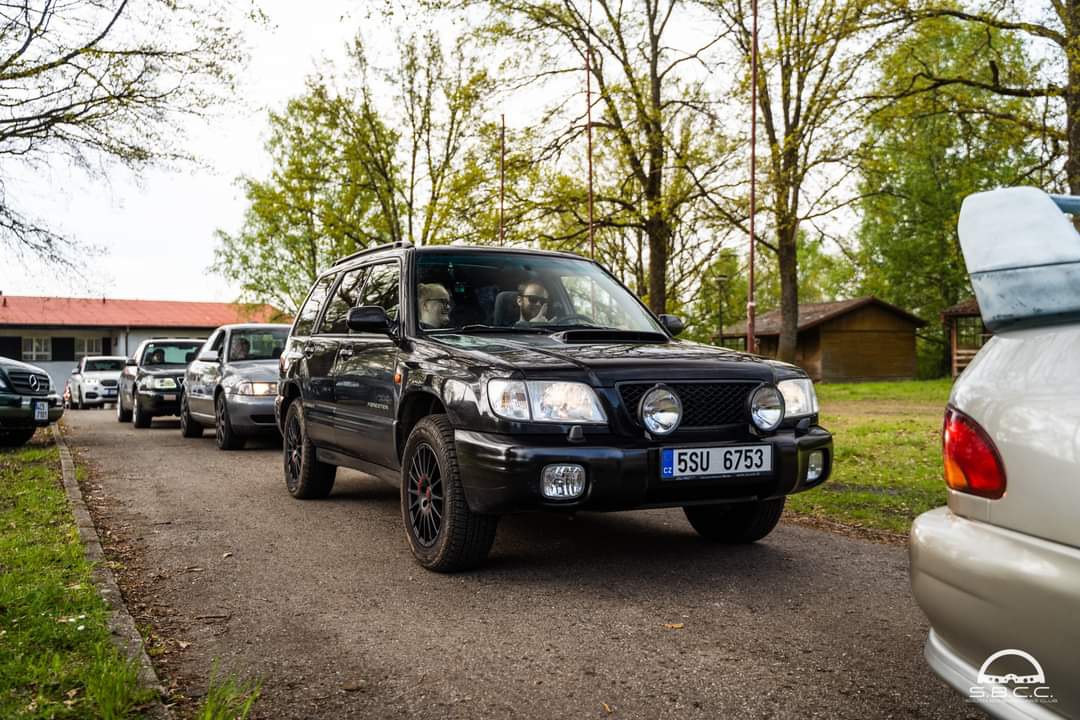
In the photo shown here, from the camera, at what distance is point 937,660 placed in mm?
2568

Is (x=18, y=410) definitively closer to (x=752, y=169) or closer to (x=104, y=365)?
(x=752, y=169)

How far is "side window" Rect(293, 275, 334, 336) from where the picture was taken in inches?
303

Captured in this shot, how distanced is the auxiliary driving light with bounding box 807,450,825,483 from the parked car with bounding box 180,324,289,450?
782cm

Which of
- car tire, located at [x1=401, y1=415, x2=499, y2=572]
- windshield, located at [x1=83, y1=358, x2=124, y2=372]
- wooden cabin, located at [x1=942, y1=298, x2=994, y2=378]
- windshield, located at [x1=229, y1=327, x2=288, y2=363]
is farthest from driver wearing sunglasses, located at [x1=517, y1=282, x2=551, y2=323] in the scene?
wooden cabin, located at [x1=942, y1=298, x2=994, y2=378]

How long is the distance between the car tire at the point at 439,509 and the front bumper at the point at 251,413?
695 centimetres

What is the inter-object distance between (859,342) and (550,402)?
46.7m

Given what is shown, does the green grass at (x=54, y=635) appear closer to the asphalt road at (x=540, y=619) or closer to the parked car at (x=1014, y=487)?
the asphalt road at (x=540, y=619)

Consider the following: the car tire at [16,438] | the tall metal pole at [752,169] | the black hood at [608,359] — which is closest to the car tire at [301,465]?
the black hood at [608,359]

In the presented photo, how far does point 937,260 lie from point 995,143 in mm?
33862

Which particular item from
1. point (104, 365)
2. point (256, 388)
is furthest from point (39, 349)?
point (256, 388)

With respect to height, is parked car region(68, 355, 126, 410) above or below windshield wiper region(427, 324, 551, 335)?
below

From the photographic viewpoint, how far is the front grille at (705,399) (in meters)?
4.64

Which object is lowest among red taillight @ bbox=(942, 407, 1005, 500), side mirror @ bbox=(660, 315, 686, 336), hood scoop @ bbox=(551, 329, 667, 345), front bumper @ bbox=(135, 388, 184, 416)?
front bumper @ bbox=(135, 388, 184, 416)

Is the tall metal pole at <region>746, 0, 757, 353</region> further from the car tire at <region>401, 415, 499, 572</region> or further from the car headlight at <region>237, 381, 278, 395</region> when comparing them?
the car tire at <region>401, 415, 499, 572</region>
